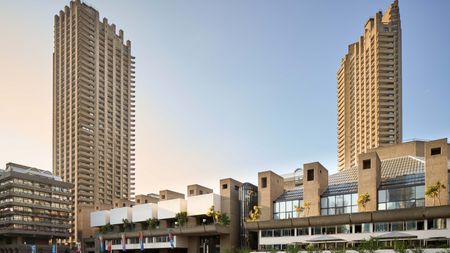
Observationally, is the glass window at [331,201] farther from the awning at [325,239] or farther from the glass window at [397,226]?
the glass window at [397,226]

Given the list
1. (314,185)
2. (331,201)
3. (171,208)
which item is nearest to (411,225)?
(331,201)

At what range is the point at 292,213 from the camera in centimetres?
7669

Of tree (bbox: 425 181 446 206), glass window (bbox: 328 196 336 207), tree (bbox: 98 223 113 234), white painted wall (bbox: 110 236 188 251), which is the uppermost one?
tree (bbox: 425 181 446 206)

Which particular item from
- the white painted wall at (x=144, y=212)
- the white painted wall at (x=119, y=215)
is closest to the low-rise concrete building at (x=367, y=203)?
the white painted wall at (x=144, y=212)

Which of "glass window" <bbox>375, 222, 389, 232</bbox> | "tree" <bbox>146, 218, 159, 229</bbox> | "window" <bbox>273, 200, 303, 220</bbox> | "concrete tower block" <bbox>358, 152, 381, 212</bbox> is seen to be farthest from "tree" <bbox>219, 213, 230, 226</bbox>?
"glass window" <bbox>375, 222, 389, 232</bbox>

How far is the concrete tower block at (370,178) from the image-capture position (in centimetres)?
6684

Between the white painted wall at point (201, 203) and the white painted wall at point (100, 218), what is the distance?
27680 mm

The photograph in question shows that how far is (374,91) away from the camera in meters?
165

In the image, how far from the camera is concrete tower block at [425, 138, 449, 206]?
2394 inches

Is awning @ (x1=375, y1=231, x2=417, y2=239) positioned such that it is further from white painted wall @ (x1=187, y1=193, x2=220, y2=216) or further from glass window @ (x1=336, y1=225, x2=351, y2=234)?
white painted wall @ (x1=187, y1=193, x2=220, y2=216)

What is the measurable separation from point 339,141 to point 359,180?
402 ft

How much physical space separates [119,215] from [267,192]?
41.5 m

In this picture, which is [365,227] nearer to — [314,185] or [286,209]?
[314,185]

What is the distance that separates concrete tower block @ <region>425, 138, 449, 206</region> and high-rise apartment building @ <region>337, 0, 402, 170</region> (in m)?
95.8
